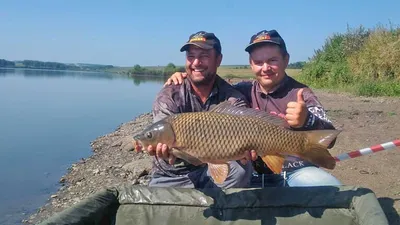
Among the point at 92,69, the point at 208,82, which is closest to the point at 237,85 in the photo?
the point at 208,82

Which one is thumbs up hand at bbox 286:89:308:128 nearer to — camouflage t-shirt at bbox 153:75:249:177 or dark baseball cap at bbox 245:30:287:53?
camouflage t-shirt at bbox 153:75:249:177

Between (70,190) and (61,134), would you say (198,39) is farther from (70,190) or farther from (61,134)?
(61,134)

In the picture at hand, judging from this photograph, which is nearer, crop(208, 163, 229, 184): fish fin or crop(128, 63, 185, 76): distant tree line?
crop(208, 163, 229, 184): fish fin

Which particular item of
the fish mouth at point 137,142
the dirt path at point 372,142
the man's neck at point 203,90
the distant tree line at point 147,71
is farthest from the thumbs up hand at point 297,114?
the distant tree line at point 147,71

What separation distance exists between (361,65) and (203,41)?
15.5 metres

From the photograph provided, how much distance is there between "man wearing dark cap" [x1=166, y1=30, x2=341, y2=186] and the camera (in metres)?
3.25

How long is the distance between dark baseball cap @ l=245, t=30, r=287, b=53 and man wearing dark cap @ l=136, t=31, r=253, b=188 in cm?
25

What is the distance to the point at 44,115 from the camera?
18.8m

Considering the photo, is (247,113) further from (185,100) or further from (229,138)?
(185,100)

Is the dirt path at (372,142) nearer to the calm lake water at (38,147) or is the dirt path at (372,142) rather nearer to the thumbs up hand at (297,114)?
the thumbs up hand at (297,114)

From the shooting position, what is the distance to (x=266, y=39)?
322 centimetres

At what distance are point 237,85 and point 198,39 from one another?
26.2 inches

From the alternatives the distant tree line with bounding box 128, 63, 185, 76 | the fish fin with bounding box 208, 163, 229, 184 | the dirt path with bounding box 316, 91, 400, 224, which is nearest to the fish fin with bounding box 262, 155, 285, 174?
the fish fin with bounding box 208, 163, 229, 184

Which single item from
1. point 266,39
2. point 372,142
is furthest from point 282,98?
point 372,142
